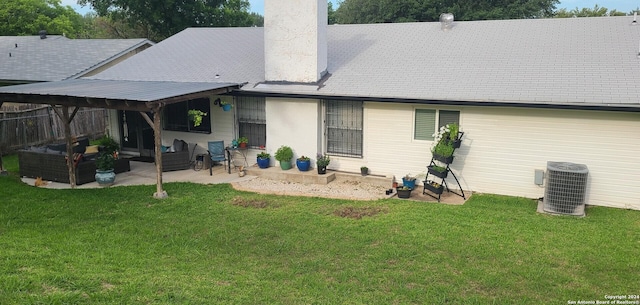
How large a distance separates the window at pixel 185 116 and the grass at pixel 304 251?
3.91 meters

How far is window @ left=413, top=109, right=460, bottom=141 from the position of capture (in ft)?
36.5

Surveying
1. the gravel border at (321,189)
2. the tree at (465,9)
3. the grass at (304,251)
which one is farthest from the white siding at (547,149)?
the tree at (465,9)

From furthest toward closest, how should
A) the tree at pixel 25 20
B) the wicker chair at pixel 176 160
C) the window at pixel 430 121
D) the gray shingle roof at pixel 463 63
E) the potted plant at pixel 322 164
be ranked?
the tree at pixel 25 20 < the wicker chair at pixel 176 160 < the potted plant at pixel 322 164 < the window at pixel 430 121 < the gray shingle roof at pixel 463 63

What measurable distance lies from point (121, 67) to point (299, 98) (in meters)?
7.20

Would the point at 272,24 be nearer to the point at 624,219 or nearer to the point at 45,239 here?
the point at 45,239

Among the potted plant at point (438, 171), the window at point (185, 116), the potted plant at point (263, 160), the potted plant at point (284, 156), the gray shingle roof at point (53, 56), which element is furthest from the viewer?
the gray shingle roof at point (53, 56)

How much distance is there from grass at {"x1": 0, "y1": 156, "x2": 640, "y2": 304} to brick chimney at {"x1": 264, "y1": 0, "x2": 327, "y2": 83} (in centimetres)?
356

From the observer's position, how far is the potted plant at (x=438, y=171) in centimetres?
1058

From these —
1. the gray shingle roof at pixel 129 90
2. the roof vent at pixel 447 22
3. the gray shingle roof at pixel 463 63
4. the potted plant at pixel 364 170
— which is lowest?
the potted plant at pixel 364 170

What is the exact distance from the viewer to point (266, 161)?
1290cm

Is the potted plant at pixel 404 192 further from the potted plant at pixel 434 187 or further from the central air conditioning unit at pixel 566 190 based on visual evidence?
the central air conditioning unit at pixel 566 190

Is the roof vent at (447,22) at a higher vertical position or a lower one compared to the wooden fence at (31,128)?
higher

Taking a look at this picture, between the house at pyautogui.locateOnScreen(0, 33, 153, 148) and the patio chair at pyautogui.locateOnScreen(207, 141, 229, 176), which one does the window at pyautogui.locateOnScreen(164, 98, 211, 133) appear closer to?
the patio chair at pyautogui.locateOnScreen(207, 141, 229, 176)

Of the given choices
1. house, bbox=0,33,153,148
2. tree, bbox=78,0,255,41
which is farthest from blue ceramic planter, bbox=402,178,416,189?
tree, bbox=78,0,255,41
